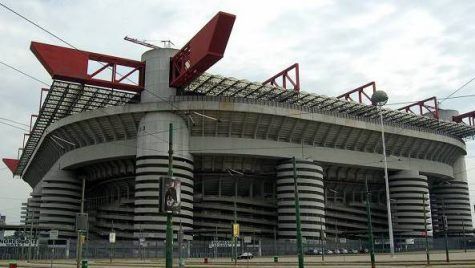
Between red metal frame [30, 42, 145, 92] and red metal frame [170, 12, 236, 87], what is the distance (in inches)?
319

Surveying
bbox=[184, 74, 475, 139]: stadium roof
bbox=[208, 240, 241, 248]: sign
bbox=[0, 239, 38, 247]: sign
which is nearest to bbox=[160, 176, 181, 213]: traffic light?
bbox=[208, 240, 241, 248]: sign

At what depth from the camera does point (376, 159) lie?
9431 centimetres

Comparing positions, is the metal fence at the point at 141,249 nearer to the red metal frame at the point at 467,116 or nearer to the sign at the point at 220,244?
the sign at the point at 220,244

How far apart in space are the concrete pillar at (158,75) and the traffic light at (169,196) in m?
55.1

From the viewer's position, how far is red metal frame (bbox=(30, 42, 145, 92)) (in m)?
65.8


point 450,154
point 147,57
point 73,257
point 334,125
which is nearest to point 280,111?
point 334,125

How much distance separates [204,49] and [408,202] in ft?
180

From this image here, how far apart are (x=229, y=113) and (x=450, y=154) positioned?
180ft

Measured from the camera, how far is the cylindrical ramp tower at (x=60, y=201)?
91.4 m

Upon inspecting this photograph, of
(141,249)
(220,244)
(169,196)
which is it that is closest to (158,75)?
(141,249)

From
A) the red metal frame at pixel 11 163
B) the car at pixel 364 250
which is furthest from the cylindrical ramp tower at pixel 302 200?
the red metal frame at pixel 11 163

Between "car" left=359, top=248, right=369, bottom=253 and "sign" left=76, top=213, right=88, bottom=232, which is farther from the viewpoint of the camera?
"car" left=359, top=248, right=369, bottom=253

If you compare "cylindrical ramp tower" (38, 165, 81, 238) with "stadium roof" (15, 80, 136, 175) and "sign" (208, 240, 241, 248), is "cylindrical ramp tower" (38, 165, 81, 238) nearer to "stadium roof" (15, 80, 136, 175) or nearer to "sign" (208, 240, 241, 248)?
"stadium roof" (15, 80, 136, 175)

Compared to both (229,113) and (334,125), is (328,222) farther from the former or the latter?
(229,113)
